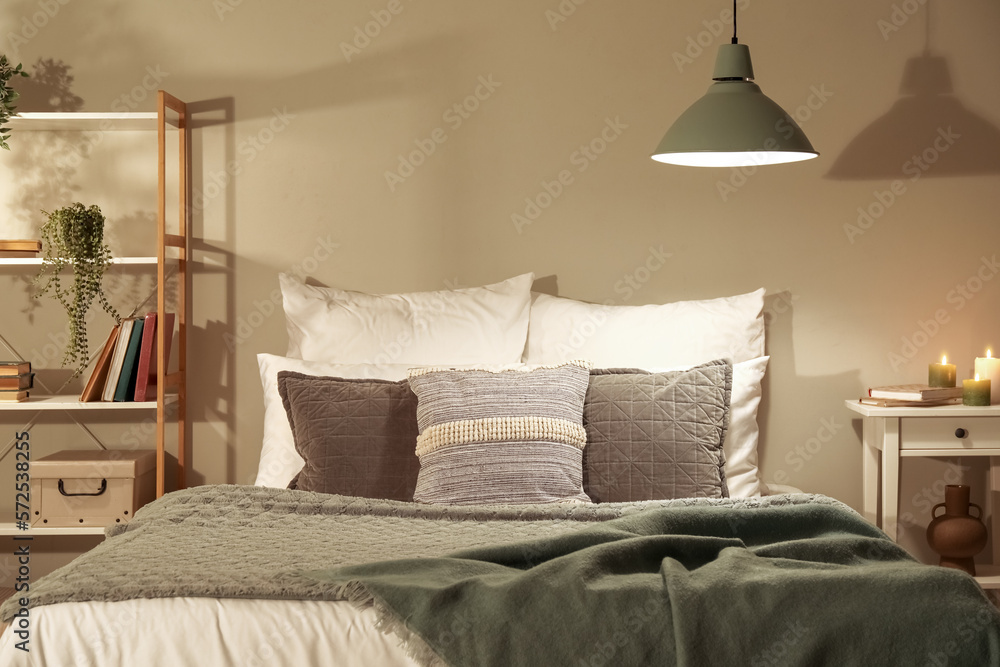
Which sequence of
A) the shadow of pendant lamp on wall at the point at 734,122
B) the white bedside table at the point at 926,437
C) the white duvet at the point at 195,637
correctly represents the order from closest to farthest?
1. the white duvet at the point at 195,637
2. the shadow of pendant lamp on wall at the point at 734,122
3. the white bedside table at the point at 926,437

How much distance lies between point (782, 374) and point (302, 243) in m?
Result: 1.73

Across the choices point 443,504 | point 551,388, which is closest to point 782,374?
point 551,388

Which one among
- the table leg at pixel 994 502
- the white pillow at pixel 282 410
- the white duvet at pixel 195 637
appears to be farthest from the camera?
the table leg at pixel 994 502

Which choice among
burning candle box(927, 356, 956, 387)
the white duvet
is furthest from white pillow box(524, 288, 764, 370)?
the white duvet

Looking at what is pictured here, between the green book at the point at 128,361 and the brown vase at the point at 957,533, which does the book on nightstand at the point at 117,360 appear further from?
the brown vase at the point at 957,533

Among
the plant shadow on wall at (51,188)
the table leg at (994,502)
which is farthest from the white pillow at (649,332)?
the plant shadow on wall at (51,188)

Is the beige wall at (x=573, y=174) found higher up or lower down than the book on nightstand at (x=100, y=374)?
higher up

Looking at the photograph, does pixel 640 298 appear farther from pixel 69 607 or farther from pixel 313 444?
pixel 69 607

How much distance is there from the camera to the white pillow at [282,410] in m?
2.84

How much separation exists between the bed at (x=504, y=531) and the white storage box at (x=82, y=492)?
1.82 feet

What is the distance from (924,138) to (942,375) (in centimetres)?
83

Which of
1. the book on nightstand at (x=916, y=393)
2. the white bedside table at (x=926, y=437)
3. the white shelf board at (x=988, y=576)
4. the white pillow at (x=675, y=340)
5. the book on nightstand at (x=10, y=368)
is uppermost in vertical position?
the white pillow at (x=675, y=340)

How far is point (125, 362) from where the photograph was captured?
313 centimetres

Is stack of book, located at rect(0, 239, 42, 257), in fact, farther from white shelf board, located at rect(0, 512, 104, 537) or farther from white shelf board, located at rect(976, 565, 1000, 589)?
white shelf board, located at rect(976, 565, 1000, 589)
